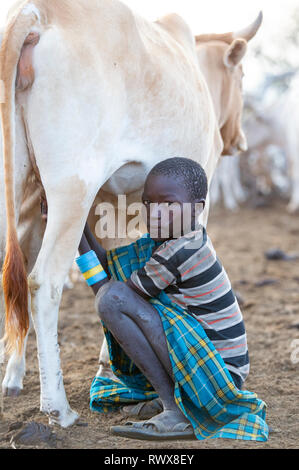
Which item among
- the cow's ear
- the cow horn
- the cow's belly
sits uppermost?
the cow horn

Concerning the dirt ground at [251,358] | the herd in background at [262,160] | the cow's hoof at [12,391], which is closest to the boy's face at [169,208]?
the dirt ground at [251,358]

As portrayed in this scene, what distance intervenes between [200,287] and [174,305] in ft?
0.43

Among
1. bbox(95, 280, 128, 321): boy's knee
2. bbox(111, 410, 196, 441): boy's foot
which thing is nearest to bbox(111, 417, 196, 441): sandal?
bbox(111, 410, 196, 441): boy's foot

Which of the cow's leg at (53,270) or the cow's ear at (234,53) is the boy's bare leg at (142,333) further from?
the cow's ear at (234,53)

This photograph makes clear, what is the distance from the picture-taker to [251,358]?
3.41 metres

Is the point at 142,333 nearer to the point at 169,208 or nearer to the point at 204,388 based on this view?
the point at 204,388

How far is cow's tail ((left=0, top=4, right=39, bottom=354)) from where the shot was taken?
2.21 meters

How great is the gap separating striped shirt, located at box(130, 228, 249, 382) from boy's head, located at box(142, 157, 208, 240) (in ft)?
0.20

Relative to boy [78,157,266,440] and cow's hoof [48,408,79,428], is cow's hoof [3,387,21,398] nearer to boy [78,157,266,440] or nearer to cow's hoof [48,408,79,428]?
cow's hoof [48,408,79,428]

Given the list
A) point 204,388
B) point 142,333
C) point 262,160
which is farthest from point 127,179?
point 262,160

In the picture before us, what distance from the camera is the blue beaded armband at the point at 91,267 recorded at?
243 centimetres

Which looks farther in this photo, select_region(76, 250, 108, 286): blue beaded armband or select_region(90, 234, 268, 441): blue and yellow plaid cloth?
select_region(76, 250, 108, 286): blue beaded armband

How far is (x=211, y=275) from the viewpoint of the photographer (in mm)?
2318
